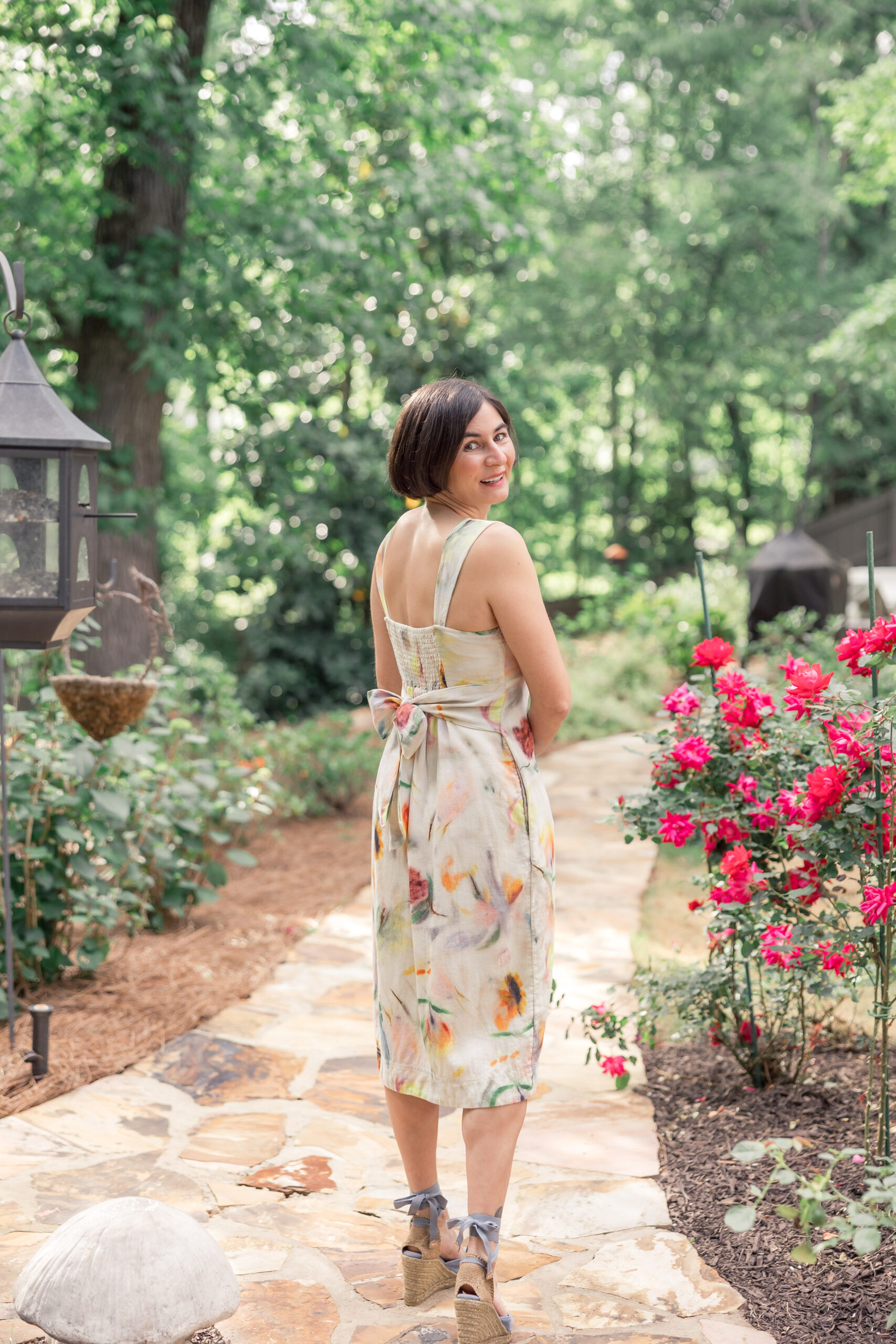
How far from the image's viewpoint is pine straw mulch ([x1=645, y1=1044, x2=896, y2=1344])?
2.00m

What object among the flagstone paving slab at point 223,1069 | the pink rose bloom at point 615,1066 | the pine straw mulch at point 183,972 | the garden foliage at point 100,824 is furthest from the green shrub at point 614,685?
the pink rose bloom at point 615,1066

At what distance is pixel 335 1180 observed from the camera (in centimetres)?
261

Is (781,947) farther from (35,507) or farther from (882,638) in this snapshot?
(35,507)

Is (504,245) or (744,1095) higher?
(504,245)

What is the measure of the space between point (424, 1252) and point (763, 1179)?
33.3 inches

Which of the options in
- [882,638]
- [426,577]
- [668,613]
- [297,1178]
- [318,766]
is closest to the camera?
[426,577]

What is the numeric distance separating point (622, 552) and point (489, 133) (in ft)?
35.6

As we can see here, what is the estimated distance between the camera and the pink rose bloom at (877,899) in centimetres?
208

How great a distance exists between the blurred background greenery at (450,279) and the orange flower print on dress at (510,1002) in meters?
4.04

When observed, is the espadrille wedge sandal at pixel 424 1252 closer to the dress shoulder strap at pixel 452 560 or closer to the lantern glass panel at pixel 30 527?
the dress shoulder strap at pixel 452 560

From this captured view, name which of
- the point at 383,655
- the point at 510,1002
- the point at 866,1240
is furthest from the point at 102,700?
the point at 866,1240

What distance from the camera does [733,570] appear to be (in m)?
14.1

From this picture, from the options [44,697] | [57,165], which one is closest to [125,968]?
[44,697]

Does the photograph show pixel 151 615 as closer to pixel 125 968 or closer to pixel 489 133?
pixel 125 968
